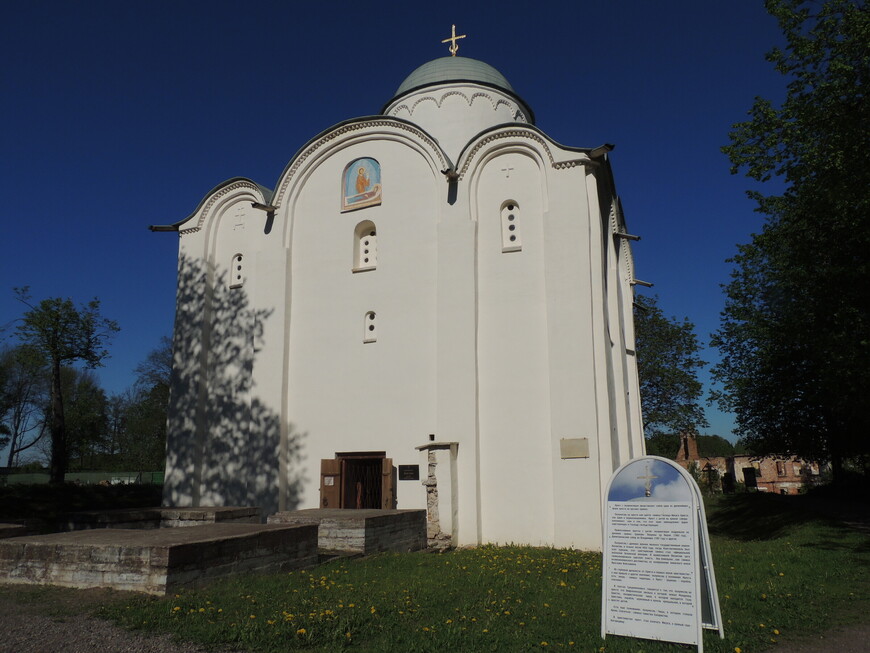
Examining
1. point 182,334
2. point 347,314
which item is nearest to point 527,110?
point 347,314

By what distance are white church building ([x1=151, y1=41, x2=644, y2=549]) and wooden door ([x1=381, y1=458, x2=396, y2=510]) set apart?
5 cm

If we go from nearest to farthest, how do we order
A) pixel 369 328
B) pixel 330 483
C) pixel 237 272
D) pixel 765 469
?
pixel 330 483
pixel 369 328
pixel 237 272
pixel 765 469

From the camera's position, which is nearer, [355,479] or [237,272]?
[355,479]

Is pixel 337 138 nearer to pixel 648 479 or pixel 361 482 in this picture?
pixel 361 482

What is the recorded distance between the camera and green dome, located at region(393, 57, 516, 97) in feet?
56.8

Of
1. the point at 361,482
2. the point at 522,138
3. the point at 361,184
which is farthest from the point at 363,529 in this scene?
the point at 522,138

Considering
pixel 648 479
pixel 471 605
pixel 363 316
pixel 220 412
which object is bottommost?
pixel 471 605

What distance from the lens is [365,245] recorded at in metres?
14.8

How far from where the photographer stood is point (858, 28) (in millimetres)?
9992

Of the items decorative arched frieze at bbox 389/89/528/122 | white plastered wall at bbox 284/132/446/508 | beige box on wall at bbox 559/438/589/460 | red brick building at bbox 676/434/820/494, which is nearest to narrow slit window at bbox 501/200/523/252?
white plastered wall at bbox 284/132/446/508

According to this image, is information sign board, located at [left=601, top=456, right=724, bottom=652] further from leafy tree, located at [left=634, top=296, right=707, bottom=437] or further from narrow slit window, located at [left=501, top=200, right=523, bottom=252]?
leafy tree, located at [left=634, top=296, right=707, bottom=437]

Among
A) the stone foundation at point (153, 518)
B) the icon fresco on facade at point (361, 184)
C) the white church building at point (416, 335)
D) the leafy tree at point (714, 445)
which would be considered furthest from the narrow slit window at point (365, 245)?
the leafy tree at point (714, 445)

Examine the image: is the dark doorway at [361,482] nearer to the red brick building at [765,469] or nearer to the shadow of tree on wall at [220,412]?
the shadow of tree on wall at [220,412]

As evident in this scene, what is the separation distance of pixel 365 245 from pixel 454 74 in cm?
598
